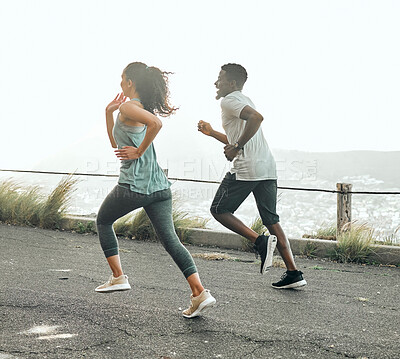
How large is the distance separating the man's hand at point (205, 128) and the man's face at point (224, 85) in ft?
1.03

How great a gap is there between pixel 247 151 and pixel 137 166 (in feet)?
4.51

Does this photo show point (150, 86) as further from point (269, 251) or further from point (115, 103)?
point (269, 251)

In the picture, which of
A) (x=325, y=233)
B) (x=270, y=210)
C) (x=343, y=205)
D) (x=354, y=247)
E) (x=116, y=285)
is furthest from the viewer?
(x=325, y=233)

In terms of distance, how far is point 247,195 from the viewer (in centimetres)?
516

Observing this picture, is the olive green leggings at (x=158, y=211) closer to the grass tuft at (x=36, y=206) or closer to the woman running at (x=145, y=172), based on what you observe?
the woman running at (x=145, y=172)

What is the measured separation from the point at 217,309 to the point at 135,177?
1.22 metres

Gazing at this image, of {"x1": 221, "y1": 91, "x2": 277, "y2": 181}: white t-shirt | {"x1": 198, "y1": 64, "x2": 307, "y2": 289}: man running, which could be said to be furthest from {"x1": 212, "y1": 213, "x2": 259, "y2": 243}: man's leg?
{"x1": 221, "y1": 91, "x2": 277, "y2": 181}: white t-shirt

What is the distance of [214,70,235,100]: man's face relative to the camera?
5086 millimetres

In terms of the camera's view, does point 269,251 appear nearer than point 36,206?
Yes

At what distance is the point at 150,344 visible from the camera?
136 inches

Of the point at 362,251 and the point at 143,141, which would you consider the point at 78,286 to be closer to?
the point at 143,141

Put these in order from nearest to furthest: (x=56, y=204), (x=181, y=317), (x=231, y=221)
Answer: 1. (x=181, y=317)
2. (x=231, y=221)
3. (x=56, y=204)

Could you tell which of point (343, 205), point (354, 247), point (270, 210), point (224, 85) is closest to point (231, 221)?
point (270, 210)

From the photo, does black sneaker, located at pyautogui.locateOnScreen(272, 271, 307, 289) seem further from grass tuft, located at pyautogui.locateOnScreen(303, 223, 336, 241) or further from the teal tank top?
grass tuft, located at pyautogui.locateOnScreen(303, 223, 336, 241)
